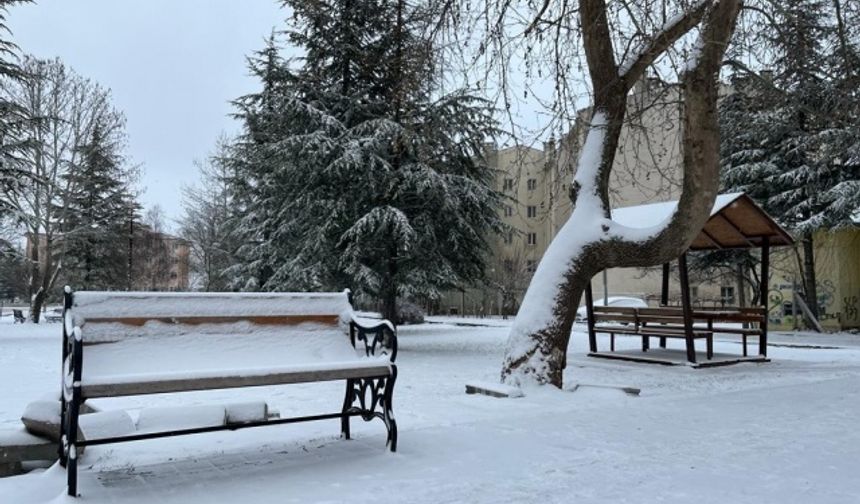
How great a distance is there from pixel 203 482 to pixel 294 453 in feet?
2.88

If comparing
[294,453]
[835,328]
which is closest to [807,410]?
[294,453]

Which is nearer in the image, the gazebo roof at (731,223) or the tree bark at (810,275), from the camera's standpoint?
the gazebo roof at (731,223)

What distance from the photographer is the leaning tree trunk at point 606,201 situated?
8.26 meters

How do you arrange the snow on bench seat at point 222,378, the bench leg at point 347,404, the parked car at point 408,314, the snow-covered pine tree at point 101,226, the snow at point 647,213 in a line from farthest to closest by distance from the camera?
the snow-covered pine tree at point 101,226 → the parked car at point 408,314 → the snow at point 647,213 → the bench leg at point 347,404 → the snow on bench seat at point 222,378

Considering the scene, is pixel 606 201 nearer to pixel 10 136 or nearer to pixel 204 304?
pixel 204 304

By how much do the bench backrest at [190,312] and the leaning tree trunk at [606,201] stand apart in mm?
3488

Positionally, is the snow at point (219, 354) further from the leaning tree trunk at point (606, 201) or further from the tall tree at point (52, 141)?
the tall tree at point (52, 141)

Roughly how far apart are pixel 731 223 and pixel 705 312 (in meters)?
1.90

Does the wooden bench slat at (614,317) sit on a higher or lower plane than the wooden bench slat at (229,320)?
lower

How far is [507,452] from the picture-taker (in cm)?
511

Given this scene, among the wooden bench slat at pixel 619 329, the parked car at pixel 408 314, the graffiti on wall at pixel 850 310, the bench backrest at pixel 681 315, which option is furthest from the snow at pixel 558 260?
the graffiti on wall at pixel 850 310

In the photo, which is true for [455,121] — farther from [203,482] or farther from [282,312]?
[203,482]

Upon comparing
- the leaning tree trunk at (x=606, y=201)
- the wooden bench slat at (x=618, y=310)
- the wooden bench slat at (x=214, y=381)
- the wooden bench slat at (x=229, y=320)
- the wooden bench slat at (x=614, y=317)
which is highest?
the leaning tree trunk at (x=606, y=201)

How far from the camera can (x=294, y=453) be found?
4992mm
